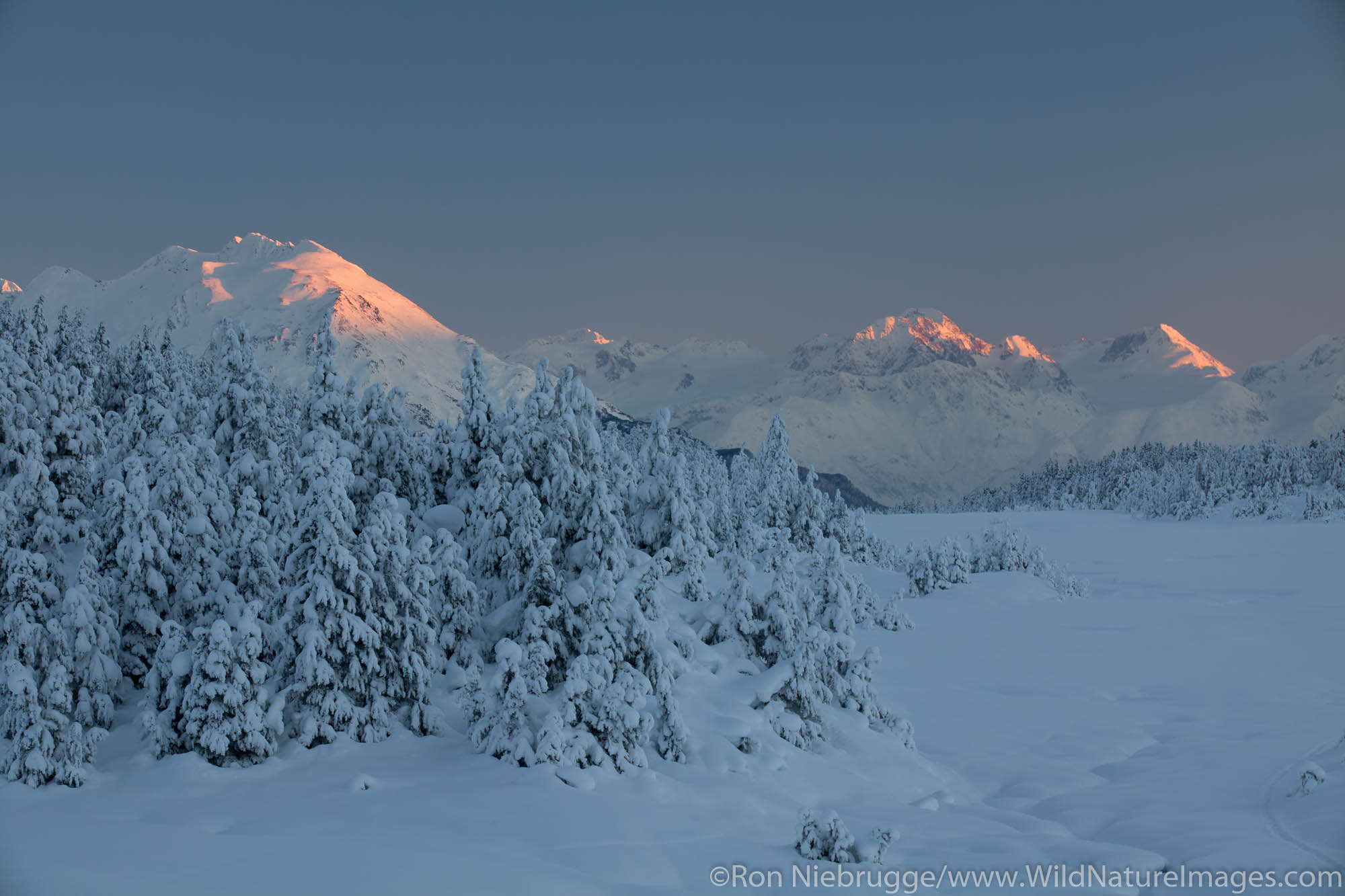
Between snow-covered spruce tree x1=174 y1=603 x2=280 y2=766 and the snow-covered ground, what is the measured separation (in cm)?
48

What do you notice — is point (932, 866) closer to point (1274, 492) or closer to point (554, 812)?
point (554, 812)

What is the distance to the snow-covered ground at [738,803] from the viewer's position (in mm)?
11414

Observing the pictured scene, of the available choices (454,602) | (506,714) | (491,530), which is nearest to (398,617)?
(454,602)

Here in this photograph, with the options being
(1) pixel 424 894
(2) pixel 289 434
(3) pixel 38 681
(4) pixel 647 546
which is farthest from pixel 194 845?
(2) pixel 289 434

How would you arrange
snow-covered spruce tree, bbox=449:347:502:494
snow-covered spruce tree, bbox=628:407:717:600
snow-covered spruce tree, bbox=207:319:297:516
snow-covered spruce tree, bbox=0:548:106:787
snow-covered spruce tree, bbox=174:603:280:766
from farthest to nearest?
snow-covered spruce tree, bbox=628:407:717:600 < snow-covered spruce tree, bbox=449:347:502:494 < snow-covered spruce tree, bbox=207:319:297:516 < snow-covered spruce tree, bbox=174:603:280:766 < snow-covered spruce tree, bbox=0:548:106:787

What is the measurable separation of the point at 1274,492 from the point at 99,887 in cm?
16207

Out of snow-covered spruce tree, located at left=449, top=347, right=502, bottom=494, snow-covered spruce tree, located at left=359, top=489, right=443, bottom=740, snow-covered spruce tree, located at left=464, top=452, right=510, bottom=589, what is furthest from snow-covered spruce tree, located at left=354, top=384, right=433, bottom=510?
snow-covered spruce tree, located at left=359, top=489, right=443, bottom=740

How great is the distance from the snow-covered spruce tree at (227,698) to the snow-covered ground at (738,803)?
483 millimetres

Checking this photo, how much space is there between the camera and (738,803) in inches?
606

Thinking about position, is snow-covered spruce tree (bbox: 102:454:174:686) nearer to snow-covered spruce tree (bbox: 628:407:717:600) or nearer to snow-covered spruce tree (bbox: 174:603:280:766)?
snow-covered spruce tree (bbox: 174:603:280:766)

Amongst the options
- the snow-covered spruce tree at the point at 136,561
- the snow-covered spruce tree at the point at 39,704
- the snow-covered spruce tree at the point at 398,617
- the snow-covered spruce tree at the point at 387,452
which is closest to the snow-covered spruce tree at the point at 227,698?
the snow-covered spruce tree at the point at 39,704

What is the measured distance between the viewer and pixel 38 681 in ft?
53.5

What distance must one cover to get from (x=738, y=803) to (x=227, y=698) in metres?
10.7

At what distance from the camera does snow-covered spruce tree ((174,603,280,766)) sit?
1548 cm
